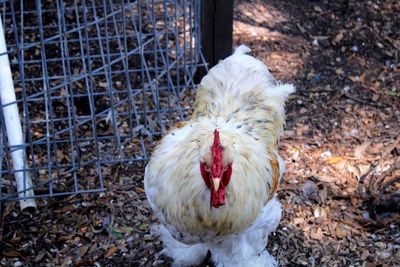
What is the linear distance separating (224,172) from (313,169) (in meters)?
1.57

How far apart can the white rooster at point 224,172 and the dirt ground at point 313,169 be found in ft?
1.12

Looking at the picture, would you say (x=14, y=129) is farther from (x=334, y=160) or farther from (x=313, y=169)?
(x=334, y=160)

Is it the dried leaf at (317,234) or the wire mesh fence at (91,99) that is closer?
the dried leaf at (317,234)

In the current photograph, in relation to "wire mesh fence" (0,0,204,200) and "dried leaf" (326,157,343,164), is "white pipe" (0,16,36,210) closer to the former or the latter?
"wire mesh fence" (0,0,204,200)

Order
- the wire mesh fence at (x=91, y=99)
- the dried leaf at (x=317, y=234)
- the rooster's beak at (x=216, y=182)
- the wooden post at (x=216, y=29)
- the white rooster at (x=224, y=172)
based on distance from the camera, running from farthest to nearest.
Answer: the wooden post at (x=216, y=29) < the wire mesh fence at (x=91, y=99) < the dried leaf at (x=317, y=234) < the white rooster at (x=224, y=172) < the rooster's beak at (x=216, y=182)

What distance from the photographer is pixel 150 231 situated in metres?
3.51

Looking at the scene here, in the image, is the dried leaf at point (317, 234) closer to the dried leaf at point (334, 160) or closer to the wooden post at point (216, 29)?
the dried leaf at point (334, 160)

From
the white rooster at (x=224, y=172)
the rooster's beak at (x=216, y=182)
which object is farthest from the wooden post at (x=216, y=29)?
the rooster's beak at (x=216, y=182)

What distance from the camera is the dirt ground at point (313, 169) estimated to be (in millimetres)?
3414

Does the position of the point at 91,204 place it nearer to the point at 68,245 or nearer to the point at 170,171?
the point at 68,245

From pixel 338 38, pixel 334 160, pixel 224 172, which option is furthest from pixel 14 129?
pixel 338 38

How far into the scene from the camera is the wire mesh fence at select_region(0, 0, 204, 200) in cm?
365

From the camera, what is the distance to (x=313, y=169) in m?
3.93

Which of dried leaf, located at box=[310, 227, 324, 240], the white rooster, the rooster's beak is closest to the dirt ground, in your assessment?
dried leaf, located at box=[310, 227, 324, 240]
